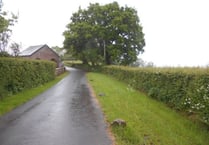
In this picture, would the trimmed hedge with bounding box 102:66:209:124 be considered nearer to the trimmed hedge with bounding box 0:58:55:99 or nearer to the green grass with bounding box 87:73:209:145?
the green grass with bounding box 87:73:209:145

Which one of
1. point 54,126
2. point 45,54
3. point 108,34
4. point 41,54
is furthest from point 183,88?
point 45,54

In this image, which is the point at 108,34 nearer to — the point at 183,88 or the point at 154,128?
the point at 183,88

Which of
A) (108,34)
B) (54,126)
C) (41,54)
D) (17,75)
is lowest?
(54,126)

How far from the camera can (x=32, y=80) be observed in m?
21.3

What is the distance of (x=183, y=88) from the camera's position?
437 inches

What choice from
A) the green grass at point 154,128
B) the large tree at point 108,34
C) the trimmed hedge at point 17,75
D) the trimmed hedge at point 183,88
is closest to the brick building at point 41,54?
the large tree at point 108,34

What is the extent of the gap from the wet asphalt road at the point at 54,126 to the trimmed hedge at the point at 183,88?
3390 millimetres

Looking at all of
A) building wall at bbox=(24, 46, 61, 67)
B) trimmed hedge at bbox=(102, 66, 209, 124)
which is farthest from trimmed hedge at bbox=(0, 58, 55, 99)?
building wall at bbox=(24, 46, 61, 67)

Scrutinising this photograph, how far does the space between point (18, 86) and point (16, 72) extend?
3.15ft

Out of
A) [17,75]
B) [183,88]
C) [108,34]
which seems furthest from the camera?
[108,34]

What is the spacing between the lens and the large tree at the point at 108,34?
48219 mm

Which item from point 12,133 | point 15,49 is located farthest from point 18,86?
point 15,49

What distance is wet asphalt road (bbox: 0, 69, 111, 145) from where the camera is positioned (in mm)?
7082

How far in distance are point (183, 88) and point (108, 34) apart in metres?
38.6
